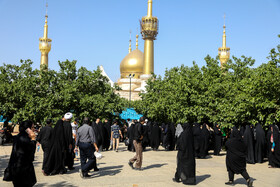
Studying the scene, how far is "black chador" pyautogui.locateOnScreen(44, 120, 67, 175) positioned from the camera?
876cm

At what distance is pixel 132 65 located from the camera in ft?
218

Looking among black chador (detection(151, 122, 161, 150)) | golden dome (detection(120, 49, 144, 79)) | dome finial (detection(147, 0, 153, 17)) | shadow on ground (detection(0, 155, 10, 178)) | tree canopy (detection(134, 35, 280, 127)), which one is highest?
dome finial (detection(147, 0, 153, 17))

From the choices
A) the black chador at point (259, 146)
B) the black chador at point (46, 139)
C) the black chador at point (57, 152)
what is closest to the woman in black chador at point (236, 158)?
the black chador at point (57, 152)

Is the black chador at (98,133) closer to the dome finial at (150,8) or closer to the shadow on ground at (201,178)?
the shadow on ground at (201,178)

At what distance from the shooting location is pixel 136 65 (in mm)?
66375

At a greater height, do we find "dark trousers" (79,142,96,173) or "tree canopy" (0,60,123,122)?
"tree canopy" (0,60,123,122)

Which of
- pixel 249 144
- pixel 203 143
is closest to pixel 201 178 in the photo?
pixel 249 144

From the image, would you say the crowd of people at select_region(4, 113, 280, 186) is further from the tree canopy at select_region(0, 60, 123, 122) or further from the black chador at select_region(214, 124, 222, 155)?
the tree canopy at select_region(0, 60, 123, 122)

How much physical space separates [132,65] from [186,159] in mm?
59265

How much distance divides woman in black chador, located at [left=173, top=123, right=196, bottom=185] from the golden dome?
2291 inches

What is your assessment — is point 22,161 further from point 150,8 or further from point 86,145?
point 150,8

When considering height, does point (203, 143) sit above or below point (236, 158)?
below

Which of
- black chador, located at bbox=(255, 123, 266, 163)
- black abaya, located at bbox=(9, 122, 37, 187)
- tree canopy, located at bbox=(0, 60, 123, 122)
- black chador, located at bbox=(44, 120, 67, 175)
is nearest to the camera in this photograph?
black abaya, located at bbox=(9, 122, 37, 187)

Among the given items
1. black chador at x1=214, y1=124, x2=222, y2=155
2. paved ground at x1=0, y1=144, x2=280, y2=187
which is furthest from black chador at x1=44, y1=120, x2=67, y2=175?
black chador at x1=214, y1=124, x2=222, y2=155
